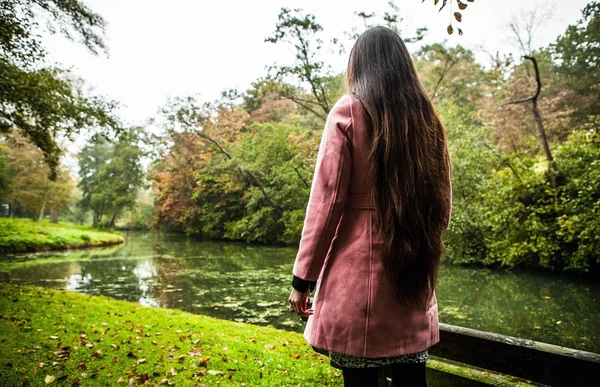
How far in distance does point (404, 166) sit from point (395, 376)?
716mm

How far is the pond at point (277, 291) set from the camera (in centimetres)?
594

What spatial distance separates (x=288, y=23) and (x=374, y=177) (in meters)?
14.4

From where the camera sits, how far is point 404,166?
3.92ft

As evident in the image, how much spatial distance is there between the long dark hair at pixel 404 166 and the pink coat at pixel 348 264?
0.04 metres

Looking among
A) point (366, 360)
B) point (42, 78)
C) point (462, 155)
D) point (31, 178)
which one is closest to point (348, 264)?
point (366, 360)

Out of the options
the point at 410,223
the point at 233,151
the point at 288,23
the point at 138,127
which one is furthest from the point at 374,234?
the point at 138,127

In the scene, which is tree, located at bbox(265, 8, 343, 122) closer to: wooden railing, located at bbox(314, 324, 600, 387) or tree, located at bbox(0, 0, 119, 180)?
tree, located at bbox(0, 0, 119, 180)

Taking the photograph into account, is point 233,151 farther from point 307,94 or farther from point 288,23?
point 288,23

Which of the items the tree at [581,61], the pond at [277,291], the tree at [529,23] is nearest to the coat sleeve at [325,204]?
the pond at [277,291]

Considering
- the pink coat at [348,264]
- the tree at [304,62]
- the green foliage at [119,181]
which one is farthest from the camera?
the green foliage at [119,181]

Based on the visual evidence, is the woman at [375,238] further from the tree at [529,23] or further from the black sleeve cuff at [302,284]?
the tree at [529,23]

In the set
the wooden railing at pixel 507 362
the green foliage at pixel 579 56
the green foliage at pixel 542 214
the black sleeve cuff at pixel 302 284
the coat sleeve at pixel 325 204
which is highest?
the green foliage at pixel 579 56

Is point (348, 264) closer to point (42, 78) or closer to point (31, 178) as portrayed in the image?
point (42, 78)

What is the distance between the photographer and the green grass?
2.92 metres
